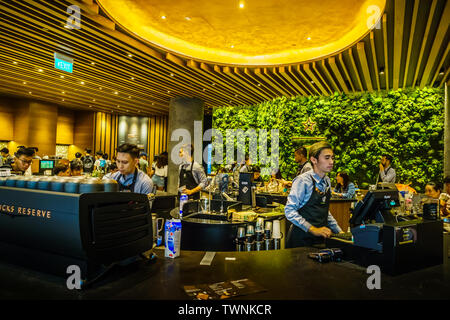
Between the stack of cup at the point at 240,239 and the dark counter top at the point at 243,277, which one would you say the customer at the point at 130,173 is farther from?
the dark counter top at the point at 243,277

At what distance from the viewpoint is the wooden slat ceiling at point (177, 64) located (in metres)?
4.92

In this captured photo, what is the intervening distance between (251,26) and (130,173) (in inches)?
180

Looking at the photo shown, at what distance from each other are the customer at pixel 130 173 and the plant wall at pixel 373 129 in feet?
26.1

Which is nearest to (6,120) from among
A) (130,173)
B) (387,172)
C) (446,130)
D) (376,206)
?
(130,173)

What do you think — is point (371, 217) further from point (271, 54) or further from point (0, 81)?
point (0, 81)

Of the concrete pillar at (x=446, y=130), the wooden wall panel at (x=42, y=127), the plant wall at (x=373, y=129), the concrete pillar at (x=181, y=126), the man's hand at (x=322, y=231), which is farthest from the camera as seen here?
the wooden wall panel at (x=42, y=127)

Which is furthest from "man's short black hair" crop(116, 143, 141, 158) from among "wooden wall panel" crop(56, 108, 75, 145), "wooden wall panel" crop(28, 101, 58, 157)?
"wooden wall panel" crop(56, 108, 75, 145)

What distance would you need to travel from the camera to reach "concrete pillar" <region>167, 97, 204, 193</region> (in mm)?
10180

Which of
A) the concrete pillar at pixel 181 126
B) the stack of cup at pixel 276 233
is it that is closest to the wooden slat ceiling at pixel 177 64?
the concrete pillar at pixel 181 126

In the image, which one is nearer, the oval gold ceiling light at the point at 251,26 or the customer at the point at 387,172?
the oval gold ceiling light at the point at 251,26

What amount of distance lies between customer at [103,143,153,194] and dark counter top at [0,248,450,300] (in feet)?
4.22

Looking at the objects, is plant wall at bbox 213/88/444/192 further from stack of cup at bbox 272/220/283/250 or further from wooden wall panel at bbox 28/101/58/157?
wooden wall panel at bbox 28/101/58/157

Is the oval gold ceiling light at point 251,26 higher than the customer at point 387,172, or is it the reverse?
the oval gold ceiling light at point 251,26
